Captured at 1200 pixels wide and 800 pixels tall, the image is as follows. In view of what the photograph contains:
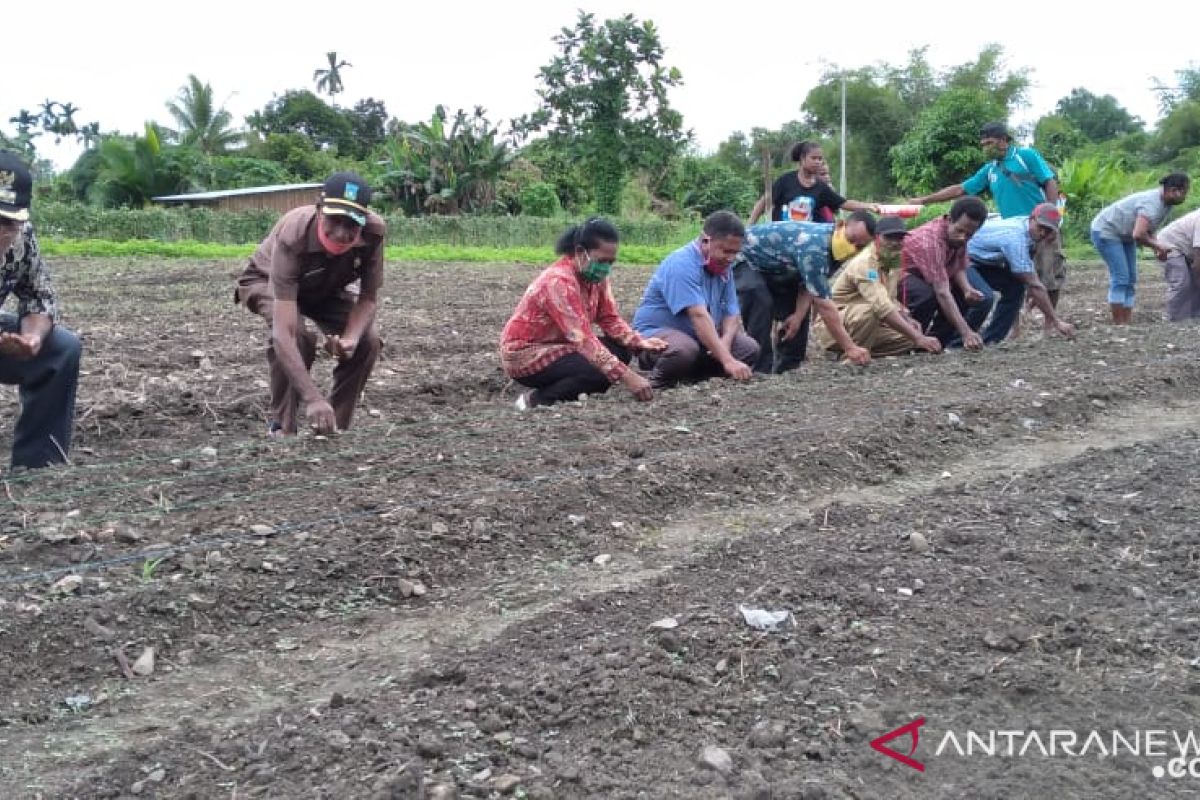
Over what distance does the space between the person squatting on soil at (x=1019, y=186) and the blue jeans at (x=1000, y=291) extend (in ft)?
0.74

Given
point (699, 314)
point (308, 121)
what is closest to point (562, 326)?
point (699, 314)

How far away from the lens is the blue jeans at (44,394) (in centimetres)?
445

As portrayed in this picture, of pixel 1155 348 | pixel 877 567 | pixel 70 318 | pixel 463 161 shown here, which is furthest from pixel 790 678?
pixel 463 161

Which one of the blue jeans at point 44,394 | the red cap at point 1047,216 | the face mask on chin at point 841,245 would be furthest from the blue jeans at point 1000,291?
the blue jeans at point 44,394

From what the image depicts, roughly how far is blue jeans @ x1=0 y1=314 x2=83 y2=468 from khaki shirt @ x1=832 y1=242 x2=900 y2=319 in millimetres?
4296

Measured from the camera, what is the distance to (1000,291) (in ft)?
25.1

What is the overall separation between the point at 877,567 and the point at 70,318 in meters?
8.55

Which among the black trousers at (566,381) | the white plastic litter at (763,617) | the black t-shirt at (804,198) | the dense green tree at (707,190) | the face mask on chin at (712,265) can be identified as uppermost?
the dense green tree at (707,190)

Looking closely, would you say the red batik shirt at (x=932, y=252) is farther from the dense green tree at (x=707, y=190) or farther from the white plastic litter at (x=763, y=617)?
the dense green tree at (x=707, y=190)

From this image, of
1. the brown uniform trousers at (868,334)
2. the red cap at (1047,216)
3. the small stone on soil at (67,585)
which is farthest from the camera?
the red cap at (1047,216)

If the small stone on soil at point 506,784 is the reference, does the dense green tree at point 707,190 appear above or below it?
above

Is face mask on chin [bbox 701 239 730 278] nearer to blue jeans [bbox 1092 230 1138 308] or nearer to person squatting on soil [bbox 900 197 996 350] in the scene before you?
person squatting on soil [bbox 900 197 996 350]

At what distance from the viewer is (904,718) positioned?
228 cm

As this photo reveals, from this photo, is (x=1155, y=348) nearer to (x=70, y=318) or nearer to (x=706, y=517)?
(x=706, y=517)
